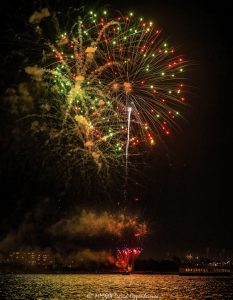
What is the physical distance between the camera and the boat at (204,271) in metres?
190

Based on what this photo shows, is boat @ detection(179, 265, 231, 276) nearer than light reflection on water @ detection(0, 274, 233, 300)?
No

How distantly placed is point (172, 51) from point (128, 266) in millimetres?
173697

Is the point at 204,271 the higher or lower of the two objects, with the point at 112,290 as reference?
higher

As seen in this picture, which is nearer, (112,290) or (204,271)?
(112,290)

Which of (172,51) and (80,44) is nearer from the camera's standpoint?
(172,51)

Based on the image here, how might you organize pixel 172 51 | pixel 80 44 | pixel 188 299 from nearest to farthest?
pixel 172 51, pixel 80 44, pixel 188 299

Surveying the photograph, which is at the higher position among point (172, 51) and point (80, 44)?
point (80, 44)

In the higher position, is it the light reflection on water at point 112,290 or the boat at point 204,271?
the boat at point 204,271

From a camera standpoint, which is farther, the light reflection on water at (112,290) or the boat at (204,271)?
the boat at (204,271)

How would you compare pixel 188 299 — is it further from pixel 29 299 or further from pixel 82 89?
pixel 82 89

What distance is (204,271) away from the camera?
191 metres

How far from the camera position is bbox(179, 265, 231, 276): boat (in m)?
190

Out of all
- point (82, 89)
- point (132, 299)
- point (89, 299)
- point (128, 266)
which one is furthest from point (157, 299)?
point (128, 266)

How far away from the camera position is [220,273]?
7466 inches
